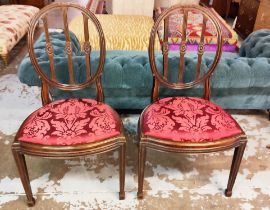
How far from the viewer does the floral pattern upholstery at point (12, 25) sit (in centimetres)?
275

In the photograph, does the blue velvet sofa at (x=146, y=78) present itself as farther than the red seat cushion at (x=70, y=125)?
Yes

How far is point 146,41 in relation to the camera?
270 cm

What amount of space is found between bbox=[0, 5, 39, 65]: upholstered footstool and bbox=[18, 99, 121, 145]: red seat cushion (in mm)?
1652

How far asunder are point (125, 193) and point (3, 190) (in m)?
0.69

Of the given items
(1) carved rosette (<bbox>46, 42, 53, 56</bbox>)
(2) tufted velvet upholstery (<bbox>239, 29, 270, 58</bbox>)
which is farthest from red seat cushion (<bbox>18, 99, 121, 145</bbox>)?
(2) tufted velvet upholstery (<bbox>239, 29, 270, 58</bbox>)

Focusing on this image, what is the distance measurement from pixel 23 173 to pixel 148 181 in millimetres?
700

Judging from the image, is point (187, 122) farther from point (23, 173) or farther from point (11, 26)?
point (11, 26)

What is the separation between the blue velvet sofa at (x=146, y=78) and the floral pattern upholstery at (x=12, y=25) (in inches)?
38.7

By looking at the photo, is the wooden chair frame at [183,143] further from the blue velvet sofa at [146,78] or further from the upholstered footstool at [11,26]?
the upholstered footstool at [11,26]

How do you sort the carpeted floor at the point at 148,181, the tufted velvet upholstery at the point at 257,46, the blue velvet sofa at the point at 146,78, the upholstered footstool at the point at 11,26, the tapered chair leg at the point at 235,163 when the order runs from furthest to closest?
1. the upholstered footstool at the point at 11,26
2. the tufted velvet upholstery at the point at 257,46
3. the blue velvet sofa at the point at 146,78
4. the carpeted floor at the point at 148,181
5. the tapered chair leg at the point at 235,163

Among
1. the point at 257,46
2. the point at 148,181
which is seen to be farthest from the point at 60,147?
the point at 257,46

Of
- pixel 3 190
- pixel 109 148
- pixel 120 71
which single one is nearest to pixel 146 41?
pixel 120 71

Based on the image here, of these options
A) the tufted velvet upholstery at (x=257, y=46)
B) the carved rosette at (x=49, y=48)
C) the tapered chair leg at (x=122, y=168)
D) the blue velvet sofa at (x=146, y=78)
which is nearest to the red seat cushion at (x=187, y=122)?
the tapered chair leg at (x=122, y=168)

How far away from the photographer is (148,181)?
5.28ft
